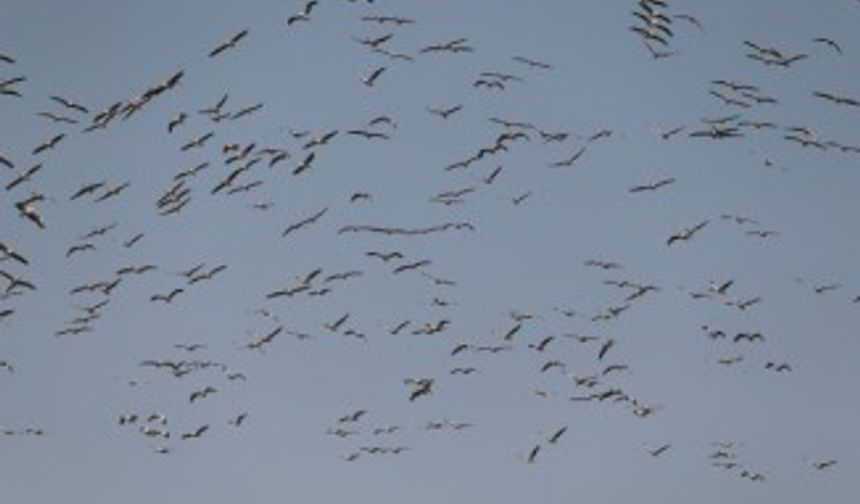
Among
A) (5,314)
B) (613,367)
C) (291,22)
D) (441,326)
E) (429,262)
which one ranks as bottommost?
(613,367)

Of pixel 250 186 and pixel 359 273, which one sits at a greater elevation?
pixel 250 186

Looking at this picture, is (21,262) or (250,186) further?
(250,186)

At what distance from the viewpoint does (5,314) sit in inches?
1793

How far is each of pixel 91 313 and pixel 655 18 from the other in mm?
24358

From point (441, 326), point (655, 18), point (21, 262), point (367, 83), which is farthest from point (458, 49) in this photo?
point (21, 262)

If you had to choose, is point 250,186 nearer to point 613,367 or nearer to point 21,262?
point 21,262

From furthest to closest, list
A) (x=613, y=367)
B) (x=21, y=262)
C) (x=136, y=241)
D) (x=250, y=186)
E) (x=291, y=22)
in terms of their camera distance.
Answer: (x=613, y=367) → (x=136, y=241) → (x=250, y=186) → (x=291, y=22) → (x=21, y=262)

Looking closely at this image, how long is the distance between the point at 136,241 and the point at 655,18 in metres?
19.7

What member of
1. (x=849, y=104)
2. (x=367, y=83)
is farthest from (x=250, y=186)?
(x=849, y=104)

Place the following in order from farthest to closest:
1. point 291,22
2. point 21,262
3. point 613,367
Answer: point 613,367
point 291,22
point 21,262

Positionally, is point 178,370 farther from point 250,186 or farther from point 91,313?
point 250,186

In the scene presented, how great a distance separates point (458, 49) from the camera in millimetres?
42469

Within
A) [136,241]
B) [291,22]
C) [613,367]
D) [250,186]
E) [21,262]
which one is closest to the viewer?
[21,262]

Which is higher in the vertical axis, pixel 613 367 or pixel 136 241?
pixel 136 241
